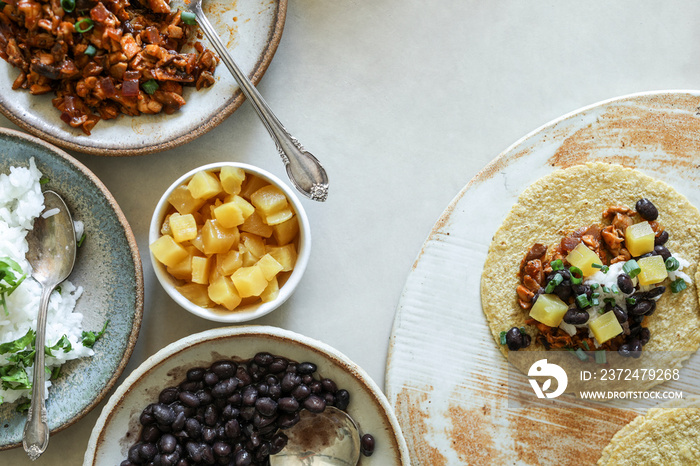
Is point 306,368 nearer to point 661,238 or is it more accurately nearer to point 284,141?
point 284,141

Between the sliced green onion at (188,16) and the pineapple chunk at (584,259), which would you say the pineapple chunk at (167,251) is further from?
the pineapple chunk at (584,259)

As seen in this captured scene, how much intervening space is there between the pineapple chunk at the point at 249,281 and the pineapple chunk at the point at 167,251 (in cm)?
23

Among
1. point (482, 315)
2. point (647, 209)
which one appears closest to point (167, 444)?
point (482, 315)

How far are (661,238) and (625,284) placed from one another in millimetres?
311

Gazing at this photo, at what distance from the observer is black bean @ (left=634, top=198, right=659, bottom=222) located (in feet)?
7.42

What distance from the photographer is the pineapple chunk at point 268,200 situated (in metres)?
2.12

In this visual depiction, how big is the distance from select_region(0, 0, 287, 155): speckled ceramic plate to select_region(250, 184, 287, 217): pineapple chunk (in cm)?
33

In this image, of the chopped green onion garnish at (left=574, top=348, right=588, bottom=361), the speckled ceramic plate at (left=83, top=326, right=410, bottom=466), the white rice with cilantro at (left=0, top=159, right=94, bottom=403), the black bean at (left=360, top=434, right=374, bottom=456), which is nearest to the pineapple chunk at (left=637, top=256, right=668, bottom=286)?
the chopped green onion garnish at (left=574, top=348, right=588, bottom=361)

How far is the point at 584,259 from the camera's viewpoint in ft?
7.27

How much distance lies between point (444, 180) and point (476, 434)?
1100mm

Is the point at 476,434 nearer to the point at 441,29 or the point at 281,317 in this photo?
the point at 281,317

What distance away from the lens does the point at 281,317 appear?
2.37 m

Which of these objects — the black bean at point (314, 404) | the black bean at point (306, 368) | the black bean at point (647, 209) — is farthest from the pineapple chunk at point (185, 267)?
the black bean at point (647, 209)

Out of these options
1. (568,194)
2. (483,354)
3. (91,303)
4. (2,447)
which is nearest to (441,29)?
(568,194)
